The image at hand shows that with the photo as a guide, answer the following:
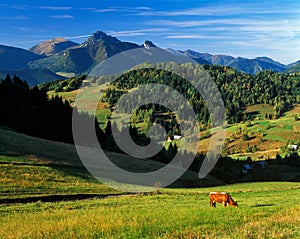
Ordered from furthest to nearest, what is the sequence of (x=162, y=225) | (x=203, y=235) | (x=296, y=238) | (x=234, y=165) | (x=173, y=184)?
(x=234, y=165)
(x=173, y=184)
(x=162, y=225)
(x=203, y=235)
(x=296, y=238)

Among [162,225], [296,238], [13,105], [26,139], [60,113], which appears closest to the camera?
[296,238]

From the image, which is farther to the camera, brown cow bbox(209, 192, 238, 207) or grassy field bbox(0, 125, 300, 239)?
brown cow bbox(209, 192, 238, 207)

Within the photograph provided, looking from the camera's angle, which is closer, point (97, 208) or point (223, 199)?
point (223, 199)

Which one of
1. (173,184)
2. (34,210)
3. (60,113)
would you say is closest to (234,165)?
(60,113)

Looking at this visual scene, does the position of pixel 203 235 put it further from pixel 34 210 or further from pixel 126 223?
pixel 34 210

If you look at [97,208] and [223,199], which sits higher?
[223,199]

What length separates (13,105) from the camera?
100062mm

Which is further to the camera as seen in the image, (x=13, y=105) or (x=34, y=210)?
(x=13, y=105)

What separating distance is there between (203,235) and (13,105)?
312ft

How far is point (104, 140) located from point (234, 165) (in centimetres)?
7197

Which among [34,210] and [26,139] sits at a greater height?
[26,139]

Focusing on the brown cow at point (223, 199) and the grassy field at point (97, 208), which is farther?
the brown cow at point (223, 199)

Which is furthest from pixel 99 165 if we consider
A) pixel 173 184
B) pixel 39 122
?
pixel 39 122

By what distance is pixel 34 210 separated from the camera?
2980 cm
